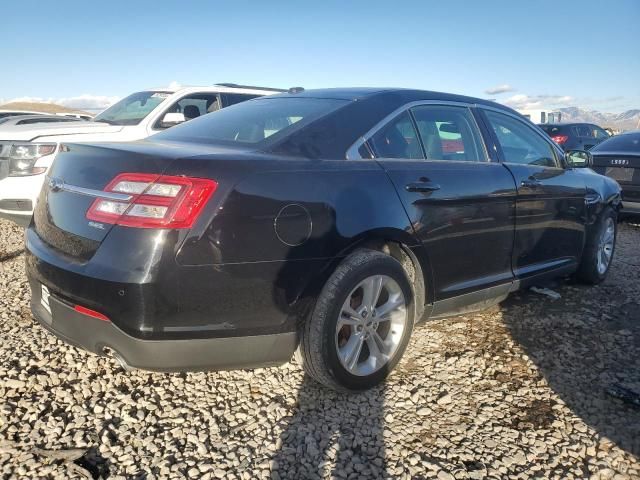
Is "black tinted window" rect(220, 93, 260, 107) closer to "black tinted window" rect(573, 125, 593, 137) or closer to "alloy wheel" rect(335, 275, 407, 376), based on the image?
"alloy wheel" rect(335, 275, 407, 376)

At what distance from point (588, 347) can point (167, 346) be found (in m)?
2.64

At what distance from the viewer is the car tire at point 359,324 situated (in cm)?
246

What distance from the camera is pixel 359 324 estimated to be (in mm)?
2658

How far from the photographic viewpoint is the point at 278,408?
8.39 feet

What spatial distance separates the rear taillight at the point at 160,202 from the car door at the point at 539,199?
227 cm

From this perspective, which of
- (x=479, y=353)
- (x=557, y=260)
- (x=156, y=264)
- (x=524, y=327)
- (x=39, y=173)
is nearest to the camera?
(x=156, y=264)

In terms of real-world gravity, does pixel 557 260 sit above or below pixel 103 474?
above

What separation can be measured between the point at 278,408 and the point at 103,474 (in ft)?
2.69

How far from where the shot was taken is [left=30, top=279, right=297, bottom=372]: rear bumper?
7.06ft

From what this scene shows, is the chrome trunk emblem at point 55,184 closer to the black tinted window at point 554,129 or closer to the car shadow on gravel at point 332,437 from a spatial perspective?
the car shadow on gravel at point 332,437

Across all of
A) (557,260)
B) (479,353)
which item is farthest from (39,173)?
(557,260)

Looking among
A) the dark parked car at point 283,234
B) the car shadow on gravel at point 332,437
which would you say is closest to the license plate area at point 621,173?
the dark parked car at point 283,234

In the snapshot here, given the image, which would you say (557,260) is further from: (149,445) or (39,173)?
(39,173)

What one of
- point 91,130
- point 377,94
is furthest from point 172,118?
point 377,94
